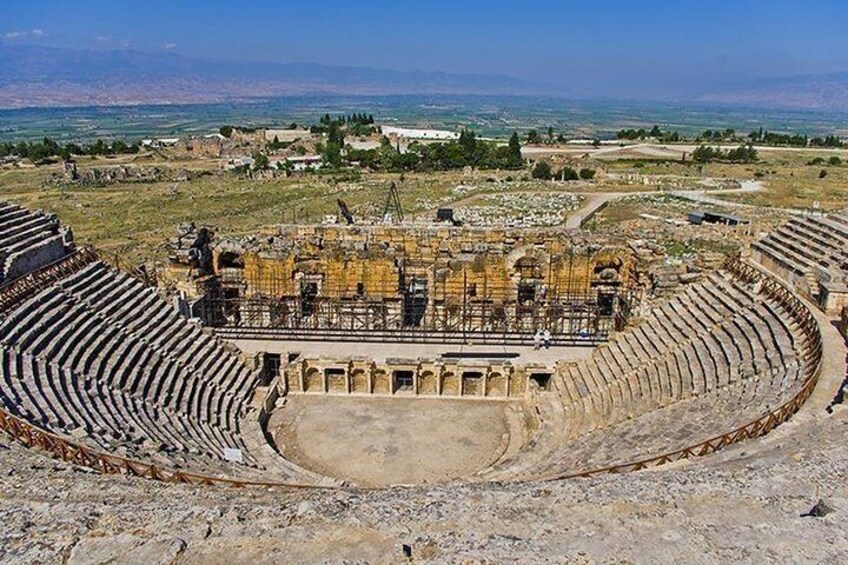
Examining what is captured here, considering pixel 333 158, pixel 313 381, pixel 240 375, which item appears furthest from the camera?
pixel 333 158

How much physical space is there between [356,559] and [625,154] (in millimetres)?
130058

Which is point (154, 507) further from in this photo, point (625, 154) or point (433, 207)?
point (625, 154)

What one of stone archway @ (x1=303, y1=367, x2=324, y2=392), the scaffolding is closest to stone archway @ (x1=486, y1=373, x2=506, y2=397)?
the scaffolding

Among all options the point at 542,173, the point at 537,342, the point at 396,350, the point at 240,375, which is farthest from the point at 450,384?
the point at 542,173

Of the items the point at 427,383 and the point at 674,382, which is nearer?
the point at 674,382

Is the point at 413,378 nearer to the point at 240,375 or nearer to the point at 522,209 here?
the point at 240,375

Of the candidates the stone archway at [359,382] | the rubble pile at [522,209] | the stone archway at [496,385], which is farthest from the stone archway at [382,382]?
the rubble pile at [522,209]

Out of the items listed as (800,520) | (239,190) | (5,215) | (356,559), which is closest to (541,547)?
(356,559)

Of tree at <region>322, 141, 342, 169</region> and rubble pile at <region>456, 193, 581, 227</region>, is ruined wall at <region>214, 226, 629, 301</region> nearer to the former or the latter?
rubble pile at <region>456, 193, 581, 227</region>

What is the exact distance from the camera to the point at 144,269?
34.5 metres

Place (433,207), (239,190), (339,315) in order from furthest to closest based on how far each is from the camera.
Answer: (239,190)
(433,207)
(339,315)

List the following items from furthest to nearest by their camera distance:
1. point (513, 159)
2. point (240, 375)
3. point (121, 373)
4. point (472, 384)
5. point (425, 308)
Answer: point (513, 159) → point (425, 308) → point (472, 384) → point (240, 375) → point (121, 373)

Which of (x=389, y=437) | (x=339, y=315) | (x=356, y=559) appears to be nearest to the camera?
(x=356, y=559)

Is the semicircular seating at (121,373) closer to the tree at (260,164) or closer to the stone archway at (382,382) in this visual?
the stone archway at (382,382)
